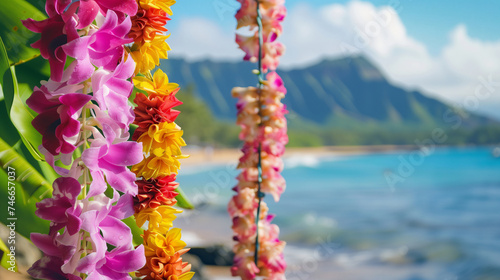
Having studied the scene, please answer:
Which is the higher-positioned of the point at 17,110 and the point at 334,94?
the point at 334,94

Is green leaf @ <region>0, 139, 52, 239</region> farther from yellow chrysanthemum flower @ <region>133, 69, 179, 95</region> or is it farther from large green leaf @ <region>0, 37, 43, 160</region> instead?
yellow chrysanthemum flower @ <region>133, 69, 179, 95</region>

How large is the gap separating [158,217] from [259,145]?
0.23 m

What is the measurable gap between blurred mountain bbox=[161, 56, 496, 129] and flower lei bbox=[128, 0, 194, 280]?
65.7 meters

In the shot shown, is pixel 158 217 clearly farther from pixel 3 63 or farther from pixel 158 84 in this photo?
pixel 3 63

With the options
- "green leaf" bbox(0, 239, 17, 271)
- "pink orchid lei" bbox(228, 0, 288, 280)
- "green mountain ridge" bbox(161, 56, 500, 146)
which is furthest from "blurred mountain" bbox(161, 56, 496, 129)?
"green leaf" bbox(0, 239, 17, 271)

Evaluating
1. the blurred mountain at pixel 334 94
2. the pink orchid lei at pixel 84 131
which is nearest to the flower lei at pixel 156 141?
the pink orchid lei at pixel 84 131

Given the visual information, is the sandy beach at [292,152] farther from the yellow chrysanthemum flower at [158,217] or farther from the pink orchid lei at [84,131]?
the pink orchid lei at [84,131]

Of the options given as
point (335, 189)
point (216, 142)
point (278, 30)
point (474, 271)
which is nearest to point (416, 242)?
point (474, 271)

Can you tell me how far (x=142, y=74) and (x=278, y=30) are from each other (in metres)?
0.27

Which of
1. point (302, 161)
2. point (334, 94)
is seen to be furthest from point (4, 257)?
point (334, 94)

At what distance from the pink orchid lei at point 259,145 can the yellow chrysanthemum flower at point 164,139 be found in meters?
0.19

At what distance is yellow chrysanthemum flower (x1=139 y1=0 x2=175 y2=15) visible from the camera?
25.5 inches

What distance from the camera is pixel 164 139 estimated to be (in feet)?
2.11

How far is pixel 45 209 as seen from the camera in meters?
0.51
